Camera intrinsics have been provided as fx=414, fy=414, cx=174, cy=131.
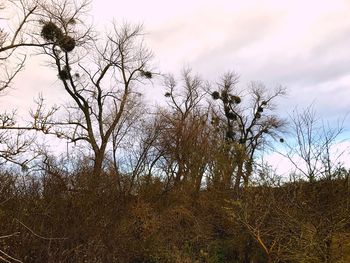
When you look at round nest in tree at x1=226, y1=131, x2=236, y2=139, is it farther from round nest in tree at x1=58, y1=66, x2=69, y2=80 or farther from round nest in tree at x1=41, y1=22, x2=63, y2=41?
round nest in tree at x1=41, y1=22, x2=63, y2=41

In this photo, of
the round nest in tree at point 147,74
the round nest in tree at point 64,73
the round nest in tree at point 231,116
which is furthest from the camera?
the round nest in tree at point 231,116

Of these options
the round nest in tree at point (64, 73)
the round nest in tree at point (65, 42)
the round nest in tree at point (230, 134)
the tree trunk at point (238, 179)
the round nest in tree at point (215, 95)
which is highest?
the round nest in tree at point (215, 95)

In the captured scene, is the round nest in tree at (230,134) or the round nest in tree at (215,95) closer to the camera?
the round nest in tree at (230,134)

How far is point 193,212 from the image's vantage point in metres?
19.8

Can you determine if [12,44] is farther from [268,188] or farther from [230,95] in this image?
[230,95]

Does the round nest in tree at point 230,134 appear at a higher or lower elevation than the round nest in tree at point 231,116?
lower

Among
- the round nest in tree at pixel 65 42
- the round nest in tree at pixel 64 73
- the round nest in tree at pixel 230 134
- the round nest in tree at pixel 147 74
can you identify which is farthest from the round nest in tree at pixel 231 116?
the round nest in tree at pixel 65 42

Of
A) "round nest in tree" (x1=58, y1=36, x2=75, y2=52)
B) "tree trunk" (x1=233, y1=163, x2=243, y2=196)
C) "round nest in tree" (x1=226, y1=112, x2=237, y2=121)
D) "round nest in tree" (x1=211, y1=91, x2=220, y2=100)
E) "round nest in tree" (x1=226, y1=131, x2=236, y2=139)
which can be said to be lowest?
"tree trunk" (x1=233, y1=163, x2=243, y2=196)

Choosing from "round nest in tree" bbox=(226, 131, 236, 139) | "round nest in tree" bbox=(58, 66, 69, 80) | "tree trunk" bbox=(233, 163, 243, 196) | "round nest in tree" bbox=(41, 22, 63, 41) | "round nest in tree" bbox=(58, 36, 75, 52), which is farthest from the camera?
"round nest in tree" bbox=(226, 131, 236, 139)

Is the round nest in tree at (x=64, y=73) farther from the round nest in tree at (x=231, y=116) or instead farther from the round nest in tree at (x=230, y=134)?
the round nest in tree at (x=231, y=116)

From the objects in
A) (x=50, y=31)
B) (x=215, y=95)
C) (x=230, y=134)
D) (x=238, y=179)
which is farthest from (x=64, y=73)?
(x=230, y=134)

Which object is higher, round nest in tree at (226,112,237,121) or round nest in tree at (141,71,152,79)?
round nest in tree at (226,112,237,121)

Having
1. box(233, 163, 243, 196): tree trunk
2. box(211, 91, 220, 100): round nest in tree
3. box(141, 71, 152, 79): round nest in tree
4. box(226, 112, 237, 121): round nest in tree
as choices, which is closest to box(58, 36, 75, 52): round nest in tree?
box(141, 71, 152, 79): round nest in tree

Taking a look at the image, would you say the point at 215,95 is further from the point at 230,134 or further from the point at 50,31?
the point at 50,31
